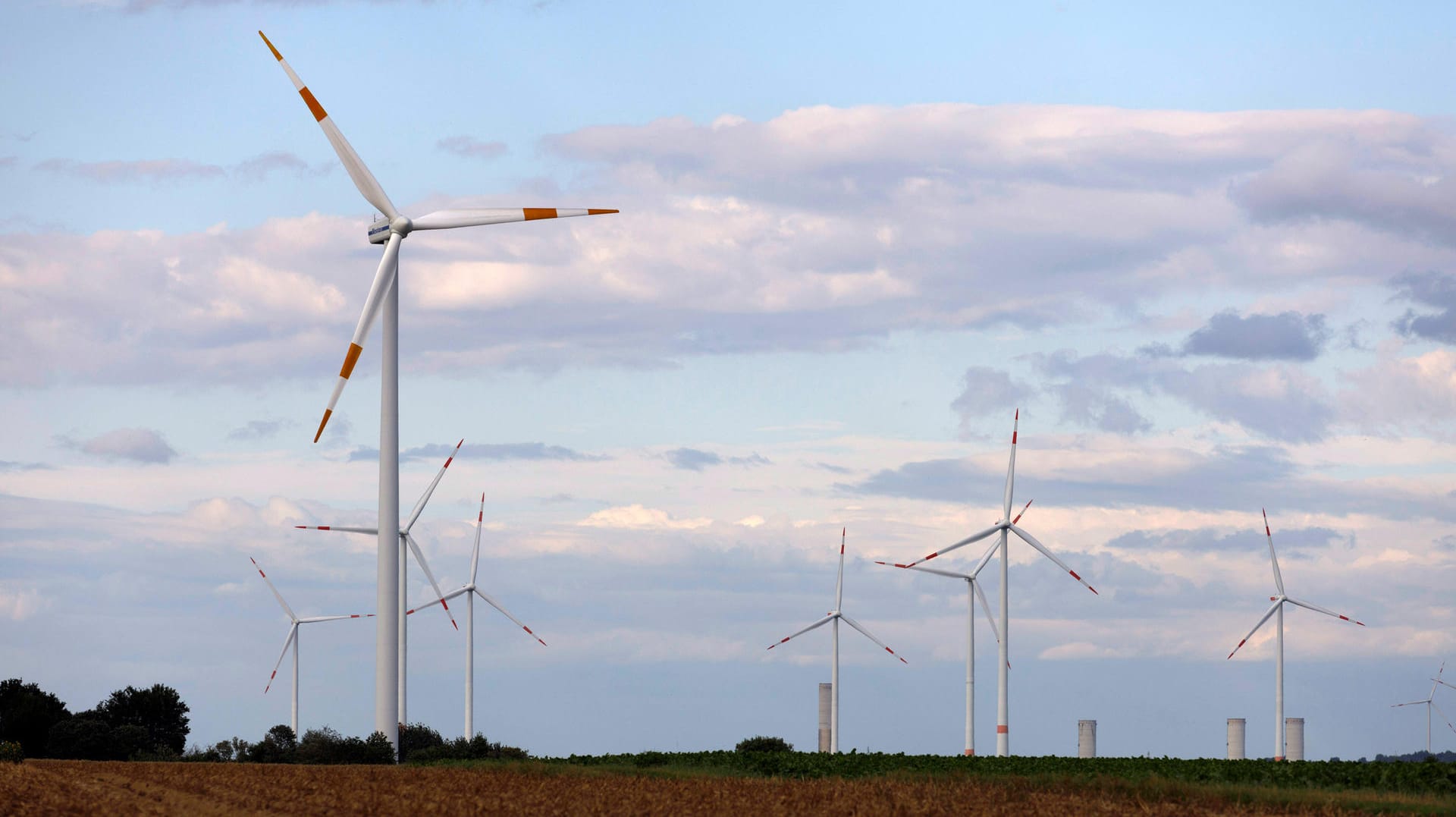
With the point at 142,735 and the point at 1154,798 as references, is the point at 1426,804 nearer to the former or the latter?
the point at 1154,798

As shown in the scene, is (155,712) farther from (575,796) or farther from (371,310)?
(575,796)

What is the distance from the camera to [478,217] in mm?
99250

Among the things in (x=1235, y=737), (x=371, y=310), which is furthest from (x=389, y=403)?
(x=1235, y=737)

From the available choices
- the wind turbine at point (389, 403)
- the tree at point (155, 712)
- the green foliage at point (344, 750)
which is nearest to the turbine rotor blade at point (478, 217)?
the wind turbine at point (389, 403)

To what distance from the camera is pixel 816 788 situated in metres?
56.2

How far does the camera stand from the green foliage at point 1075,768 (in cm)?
5678

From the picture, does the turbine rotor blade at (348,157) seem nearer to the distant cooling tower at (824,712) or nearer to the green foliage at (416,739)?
the green foliage at (416,739)

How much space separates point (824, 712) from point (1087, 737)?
2779 centimetres

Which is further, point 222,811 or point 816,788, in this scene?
point 816,788

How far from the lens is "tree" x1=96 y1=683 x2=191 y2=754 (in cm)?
13962

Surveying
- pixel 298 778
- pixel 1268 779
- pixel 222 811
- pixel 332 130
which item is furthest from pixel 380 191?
pixel 1268 779

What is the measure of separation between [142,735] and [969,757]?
76.1 m

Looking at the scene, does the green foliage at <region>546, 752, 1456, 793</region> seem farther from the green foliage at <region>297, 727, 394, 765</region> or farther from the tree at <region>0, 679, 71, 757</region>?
the tree at <region>0, 679, 71, 757</region>

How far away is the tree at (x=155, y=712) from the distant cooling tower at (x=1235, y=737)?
295 feet
